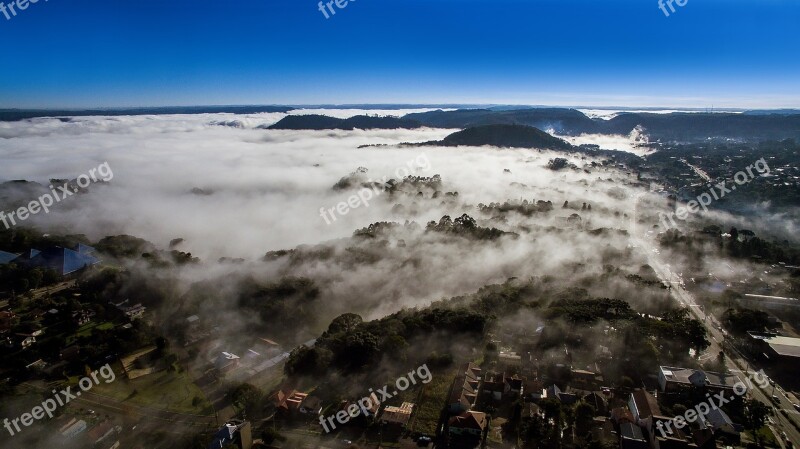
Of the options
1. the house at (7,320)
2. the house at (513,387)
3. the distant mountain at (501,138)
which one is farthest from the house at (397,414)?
the distant mountain at (501,138)

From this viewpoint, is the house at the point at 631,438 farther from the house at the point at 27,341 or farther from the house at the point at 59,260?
the house at the point at 59,260

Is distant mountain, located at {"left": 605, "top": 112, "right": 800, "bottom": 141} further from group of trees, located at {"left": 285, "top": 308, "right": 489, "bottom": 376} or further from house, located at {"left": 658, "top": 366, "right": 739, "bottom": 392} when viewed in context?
group of trees, located at {"left": 285, "top": 308, "right": 489, "bottom": 376}

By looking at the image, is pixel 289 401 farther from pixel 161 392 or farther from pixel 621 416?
pixel 621 416

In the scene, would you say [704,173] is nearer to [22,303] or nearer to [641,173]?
[641,173]

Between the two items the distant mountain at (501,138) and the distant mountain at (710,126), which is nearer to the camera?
the distant mountain at (501,138)

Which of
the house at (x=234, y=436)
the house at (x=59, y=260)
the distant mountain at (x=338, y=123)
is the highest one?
the distant mountain at (x=338, y=123)

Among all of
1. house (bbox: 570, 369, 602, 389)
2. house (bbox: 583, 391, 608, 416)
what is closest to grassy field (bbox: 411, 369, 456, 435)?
house (bbox: 570, 369, 602, 389)
